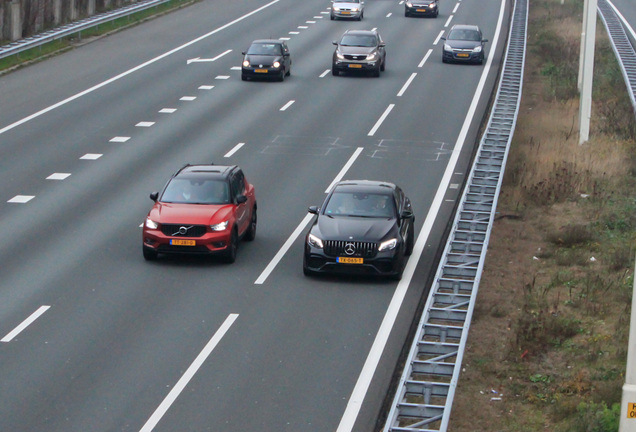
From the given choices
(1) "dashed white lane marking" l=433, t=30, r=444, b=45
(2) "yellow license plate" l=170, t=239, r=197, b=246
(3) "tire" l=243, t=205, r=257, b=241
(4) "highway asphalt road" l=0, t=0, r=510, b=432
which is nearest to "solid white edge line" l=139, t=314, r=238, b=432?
(4) "highway asphalt road" l=0, t=0, r=510, b=432

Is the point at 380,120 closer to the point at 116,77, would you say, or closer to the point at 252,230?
the point at 116,77

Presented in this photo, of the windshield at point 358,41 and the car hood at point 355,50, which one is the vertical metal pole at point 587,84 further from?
the windshield at point 358,41

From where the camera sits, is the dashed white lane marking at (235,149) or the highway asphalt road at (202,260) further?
the dashed white lane marking at (235,149)

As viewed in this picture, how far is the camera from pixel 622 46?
163ft

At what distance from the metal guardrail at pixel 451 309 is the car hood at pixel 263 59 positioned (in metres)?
12.8

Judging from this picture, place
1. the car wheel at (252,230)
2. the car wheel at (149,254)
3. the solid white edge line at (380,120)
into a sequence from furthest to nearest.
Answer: the solid white edge line at (380,120)
the car wheel at (252,230)
the car wheel at (149,254)

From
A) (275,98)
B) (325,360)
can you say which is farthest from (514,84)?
(325,360)

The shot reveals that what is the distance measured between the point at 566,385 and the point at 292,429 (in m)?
4.17

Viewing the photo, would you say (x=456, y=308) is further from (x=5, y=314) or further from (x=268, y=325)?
→ (x=5, y=314)

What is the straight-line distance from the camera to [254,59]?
1671 inches

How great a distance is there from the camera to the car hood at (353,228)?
20.6 m

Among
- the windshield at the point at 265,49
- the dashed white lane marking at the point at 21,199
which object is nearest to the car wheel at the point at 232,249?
the dashed white lane marking at the point at 21,199

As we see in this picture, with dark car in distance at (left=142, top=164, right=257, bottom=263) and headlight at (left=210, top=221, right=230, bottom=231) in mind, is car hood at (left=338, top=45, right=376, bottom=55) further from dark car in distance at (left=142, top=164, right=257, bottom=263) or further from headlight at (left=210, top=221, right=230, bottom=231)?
headlight at (left=210, top=221, right=230, bottom=231)

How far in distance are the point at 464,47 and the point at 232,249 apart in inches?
1067
